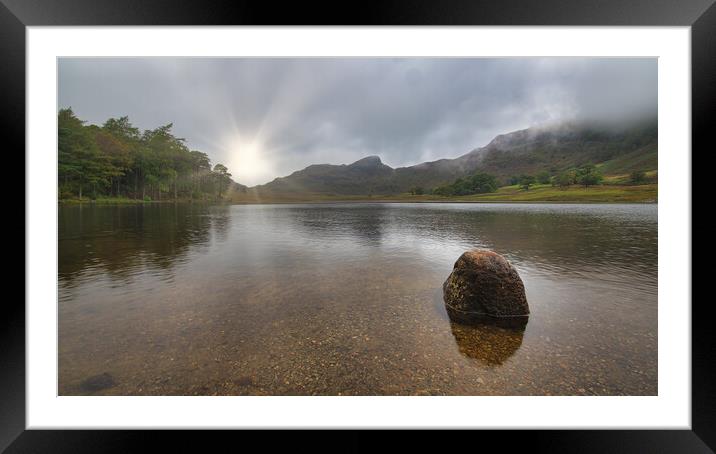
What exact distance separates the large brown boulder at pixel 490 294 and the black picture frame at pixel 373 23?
3862 mm

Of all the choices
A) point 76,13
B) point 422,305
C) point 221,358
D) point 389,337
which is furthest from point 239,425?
point 422,305

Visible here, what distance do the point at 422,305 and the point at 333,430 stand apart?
5427 mm

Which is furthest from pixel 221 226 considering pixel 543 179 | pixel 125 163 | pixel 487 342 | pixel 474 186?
pixel 543 179

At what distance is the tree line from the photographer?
55000mm

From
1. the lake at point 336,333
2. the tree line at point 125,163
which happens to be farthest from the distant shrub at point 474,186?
the lake at point 336,333

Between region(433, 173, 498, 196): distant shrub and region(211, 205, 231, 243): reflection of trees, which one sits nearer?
region(211, 205, 231, 243): reflection of trees

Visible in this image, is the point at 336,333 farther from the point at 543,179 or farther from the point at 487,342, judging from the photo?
the point at 543,179

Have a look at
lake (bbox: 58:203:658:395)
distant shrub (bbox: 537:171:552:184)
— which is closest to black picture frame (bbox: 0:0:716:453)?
lake (bbox: 58:203:658:395)

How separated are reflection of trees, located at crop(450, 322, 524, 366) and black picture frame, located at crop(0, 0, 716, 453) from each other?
2.48 metres

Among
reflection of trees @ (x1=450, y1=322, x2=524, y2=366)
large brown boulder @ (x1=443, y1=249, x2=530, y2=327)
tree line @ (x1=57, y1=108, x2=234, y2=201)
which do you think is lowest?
reflection of trees @ (x1=450, y1=322, x2=524, y2=366)

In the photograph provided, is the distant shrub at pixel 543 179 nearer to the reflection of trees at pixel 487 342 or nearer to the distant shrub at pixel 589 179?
the distant shrub at pixel 589 179

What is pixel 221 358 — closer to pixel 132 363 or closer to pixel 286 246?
pixel 132 363

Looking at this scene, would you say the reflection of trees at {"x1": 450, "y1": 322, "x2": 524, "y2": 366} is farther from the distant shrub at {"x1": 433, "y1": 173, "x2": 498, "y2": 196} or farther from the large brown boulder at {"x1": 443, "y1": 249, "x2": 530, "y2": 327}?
the distant shrub at {"x1": 433, "y1": 173, "x2": 498, "y2": 196}

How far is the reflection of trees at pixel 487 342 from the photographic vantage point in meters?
5.03
